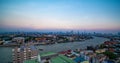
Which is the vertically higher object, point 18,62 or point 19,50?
point 19,50

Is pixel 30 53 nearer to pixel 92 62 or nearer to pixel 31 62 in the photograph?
pixel 31 62

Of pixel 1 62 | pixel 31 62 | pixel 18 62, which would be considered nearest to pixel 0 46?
pixel 1 62

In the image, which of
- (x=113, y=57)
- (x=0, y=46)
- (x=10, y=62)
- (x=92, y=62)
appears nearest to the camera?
(x=92, y=62)

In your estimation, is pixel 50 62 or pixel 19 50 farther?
pixel 19 50

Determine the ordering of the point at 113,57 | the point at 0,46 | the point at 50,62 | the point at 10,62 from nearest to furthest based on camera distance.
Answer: the point at 50,62 → the point at 10,62 → the point at 113,57 → the point at 0,46

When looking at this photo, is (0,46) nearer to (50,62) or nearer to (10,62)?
(10,62)

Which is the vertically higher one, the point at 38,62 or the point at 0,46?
the point at 38,62

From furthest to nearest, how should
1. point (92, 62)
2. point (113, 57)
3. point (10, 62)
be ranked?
point (113, 57) < point (10, 62) < point (92, 62)

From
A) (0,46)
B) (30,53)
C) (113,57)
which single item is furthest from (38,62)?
(0,46)
